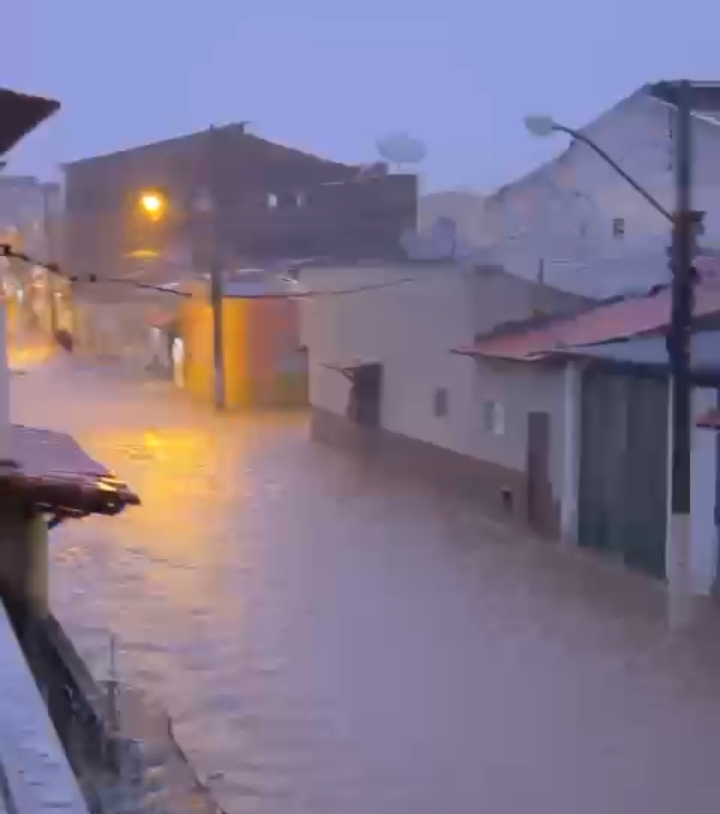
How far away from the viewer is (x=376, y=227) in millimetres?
48812

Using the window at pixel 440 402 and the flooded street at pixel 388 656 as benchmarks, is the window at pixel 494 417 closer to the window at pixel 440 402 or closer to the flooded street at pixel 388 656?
the flooded street at pixel 388 656

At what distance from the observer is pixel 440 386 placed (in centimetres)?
2241

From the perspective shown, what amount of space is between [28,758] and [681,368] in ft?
33.1

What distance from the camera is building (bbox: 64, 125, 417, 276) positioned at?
4878cm

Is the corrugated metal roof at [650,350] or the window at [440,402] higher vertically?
the corrugated metal roof at [650,350]

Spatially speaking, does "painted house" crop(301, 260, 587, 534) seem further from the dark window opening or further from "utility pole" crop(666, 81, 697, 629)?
"utility pole" crop(666, 81, 697, 629)

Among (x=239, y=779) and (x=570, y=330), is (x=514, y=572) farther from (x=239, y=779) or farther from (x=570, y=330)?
(x=239, y=779)

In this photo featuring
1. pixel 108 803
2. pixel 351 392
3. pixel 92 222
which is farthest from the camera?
pixel 92 222

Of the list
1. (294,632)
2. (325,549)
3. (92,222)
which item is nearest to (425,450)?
(325,549)

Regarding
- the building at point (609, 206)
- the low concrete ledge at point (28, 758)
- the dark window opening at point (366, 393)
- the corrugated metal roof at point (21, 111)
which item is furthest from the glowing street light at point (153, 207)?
the low concrete ledge at point (28, 758)

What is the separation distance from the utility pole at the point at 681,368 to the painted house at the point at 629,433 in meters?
1.50

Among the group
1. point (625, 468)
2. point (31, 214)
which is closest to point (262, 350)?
point (625, 468)

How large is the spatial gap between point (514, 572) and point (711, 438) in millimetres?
2948

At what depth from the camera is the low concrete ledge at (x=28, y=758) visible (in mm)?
3236
